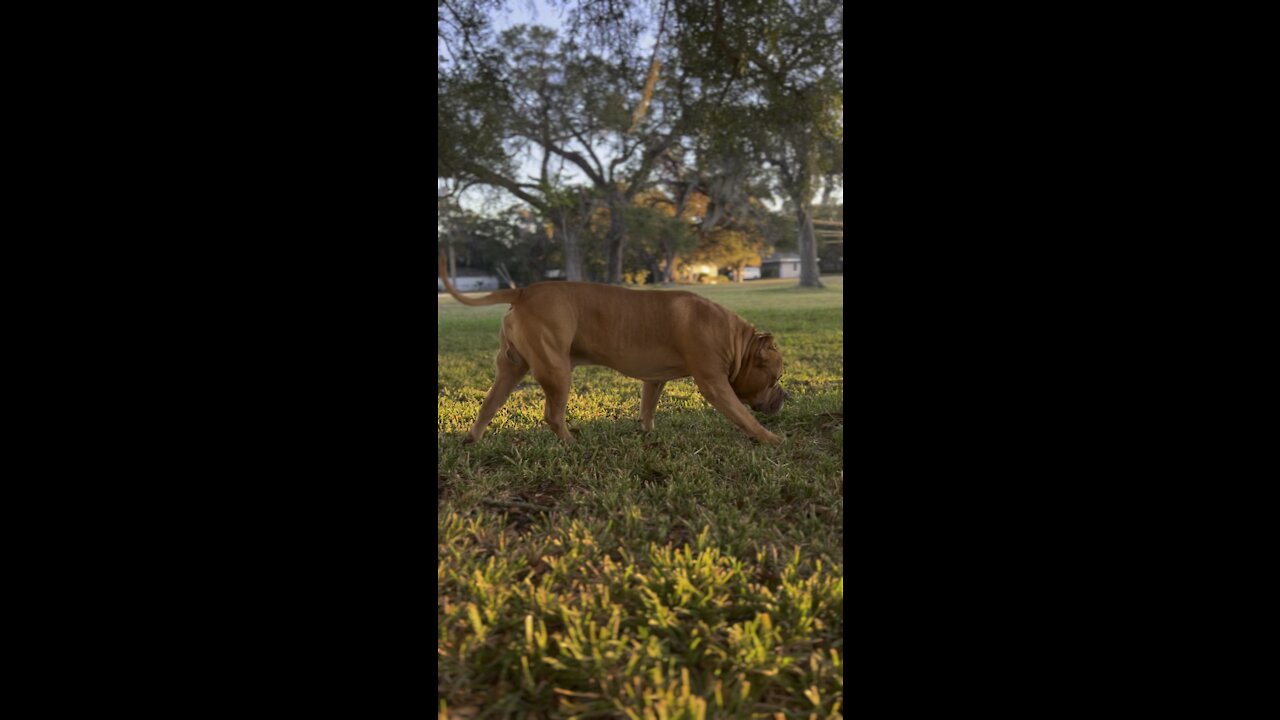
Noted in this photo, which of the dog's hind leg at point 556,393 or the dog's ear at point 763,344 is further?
the dog's ear at point 763,344

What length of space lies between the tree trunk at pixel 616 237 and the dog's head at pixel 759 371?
59.5 ft

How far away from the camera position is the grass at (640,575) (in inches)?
51.4

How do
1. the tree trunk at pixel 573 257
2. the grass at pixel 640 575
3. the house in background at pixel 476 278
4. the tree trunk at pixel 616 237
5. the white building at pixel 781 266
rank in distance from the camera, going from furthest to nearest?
the white building at pixel 781 266
the house in background at pixel 476 278
the tree trunk at pixel 573 257
the tree trunk at pixel 616 237
the grass at pixel 640 575

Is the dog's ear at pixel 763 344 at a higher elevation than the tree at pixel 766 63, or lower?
lower

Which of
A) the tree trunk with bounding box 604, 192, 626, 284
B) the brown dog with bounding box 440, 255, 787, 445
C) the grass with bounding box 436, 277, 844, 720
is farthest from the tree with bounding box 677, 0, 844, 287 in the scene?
the tree trunk with bounding box 604, 192, 626, 284

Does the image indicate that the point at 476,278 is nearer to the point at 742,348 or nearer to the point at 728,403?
the point at 742,348

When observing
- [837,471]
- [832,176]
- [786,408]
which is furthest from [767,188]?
[837,471]

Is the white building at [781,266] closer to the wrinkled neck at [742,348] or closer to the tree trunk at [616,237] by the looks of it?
the tree trunk at [616,237]

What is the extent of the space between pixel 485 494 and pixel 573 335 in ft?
3.17

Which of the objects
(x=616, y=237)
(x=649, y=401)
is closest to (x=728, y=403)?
(x=649, y=401)

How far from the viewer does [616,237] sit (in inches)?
878

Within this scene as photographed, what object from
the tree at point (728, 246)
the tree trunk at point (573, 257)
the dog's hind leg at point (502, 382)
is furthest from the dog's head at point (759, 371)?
the tree at point (728, 246)

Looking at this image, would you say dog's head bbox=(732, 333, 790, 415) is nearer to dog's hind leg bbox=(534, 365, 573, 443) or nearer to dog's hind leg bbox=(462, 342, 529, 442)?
dog's hind leg bbox=(534, 365, 573, 443)
